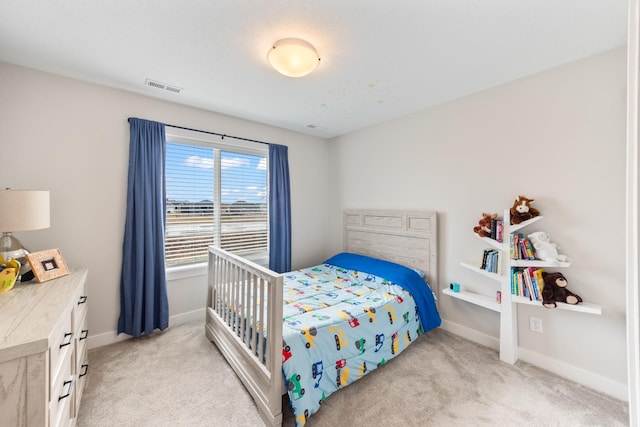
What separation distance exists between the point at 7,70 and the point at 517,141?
412 centimetres

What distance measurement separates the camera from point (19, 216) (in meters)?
1.59

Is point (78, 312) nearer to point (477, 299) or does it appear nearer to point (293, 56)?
point (293, 56)

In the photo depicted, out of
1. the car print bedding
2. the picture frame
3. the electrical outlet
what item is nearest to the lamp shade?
the picture frame

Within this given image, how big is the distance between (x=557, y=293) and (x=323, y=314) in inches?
67.2

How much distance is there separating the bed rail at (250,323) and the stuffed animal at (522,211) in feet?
6.28

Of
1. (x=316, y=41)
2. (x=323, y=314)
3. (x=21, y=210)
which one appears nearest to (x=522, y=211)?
(x=323, y=314)

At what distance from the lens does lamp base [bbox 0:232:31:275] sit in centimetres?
170

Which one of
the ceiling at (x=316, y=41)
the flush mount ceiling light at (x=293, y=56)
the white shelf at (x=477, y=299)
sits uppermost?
the ceiling at (x=316, y=41)

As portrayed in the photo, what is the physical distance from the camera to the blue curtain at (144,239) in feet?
8.09

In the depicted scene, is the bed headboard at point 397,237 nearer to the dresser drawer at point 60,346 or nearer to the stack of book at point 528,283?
the stack of book at point 528,283

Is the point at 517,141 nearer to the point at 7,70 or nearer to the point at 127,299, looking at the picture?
the point at 127,299

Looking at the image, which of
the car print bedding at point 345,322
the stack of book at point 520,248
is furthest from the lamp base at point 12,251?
the stack of book at point 520,248

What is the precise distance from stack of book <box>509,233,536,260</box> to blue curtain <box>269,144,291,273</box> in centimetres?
243

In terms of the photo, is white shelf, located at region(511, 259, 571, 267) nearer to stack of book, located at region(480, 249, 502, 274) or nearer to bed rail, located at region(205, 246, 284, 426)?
stack of book, located at region(480, 249, 502, 274)
